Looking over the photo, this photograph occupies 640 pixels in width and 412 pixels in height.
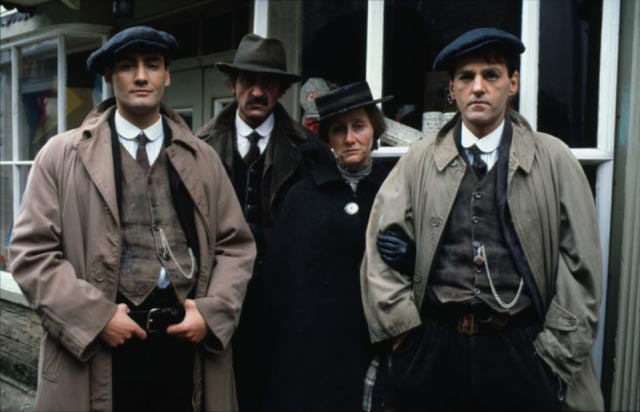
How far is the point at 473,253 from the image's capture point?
2.34m

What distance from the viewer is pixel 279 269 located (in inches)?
115

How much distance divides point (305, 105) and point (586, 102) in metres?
1.73

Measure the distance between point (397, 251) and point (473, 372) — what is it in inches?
20.9

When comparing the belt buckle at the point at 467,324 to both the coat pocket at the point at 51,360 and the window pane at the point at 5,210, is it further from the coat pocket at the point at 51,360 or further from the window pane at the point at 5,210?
the window pane at the point at 5,210

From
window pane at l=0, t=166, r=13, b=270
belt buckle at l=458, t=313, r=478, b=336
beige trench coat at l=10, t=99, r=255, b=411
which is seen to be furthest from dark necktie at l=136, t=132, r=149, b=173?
window pane at l=0, t=166, r=13, b=270

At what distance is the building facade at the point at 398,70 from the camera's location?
2715mm

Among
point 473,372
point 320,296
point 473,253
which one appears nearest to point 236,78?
point 320,296

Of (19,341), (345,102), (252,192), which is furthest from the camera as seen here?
(19,341)

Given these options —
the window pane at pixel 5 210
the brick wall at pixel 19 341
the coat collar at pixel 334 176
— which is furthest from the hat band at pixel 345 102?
the window pane at pixel 5 210

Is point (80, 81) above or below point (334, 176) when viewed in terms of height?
above

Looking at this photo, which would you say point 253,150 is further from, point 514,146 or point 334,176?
point 514,146

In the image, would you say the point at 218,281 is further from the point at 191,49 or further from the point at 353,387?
the point at 191,49

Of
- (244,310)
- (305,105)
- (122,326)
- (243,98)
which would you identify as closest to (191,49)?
(305,105)

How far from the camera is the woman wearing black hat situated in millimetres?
2746
